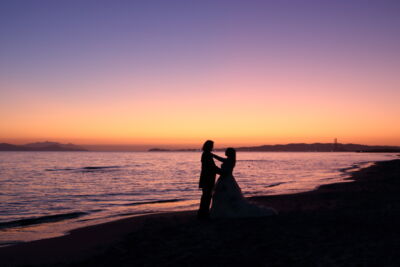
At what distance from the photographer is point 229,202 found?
35.3ft

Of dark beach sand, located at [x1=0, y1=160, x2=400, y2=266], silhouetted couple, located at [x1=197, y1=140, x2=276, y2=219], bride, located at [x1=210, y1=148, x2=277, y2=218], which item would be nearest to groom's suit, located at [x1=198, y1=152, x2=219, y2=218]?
silhouetted couple, located at [x1=197, y1=140, x2=276, y2=219]

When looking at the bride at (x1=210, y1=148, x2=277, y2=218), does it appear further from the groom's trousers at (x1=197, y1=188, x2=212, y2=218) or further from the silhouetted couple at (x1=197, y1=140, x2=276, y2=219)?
the groom's trousers at (x1=197, y1=188, x2=212, y2=218)

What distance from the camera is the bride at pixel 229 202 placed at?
1064 centimetres

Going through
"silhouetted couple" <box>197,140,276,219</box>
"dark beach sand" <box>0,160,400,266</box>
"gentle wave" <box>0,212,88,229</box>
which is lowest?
"gentle wave" <box>0,212,88,229</box>

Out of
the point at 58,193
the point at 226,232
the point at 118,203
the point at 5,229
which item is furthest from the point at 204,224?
the point at 58,193

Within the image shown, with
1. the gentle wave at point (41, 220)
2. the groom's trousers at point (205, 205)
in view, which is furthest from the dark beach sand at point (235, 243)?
the gentle wave at point (41, 220)

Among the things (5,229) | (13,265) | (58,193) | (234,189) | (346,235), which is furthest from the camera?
(58,193)

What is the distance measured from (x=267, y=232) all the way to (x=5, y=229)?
8.95m

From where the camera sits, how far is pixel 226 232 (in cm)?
867

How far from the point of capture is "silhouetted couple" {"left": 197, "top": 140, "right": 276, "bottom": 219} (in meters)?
10.7

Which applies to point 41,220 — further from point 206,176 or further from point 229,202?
point 229,202

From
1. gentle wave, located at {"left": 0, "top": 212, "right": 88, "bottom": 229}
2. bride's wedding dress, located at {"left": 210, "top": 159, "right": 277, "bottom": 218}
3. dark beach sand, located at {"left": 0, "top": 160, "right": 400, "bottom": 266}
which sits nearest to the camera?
dark beach sand, located at {"left": 0, "top": 160, "right": 400, "bottom": 266}

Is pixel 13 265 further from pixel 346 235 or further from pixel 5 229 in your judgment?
pixel 346 235

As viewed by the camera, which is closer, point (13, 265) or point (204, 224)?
point (13, 265)
